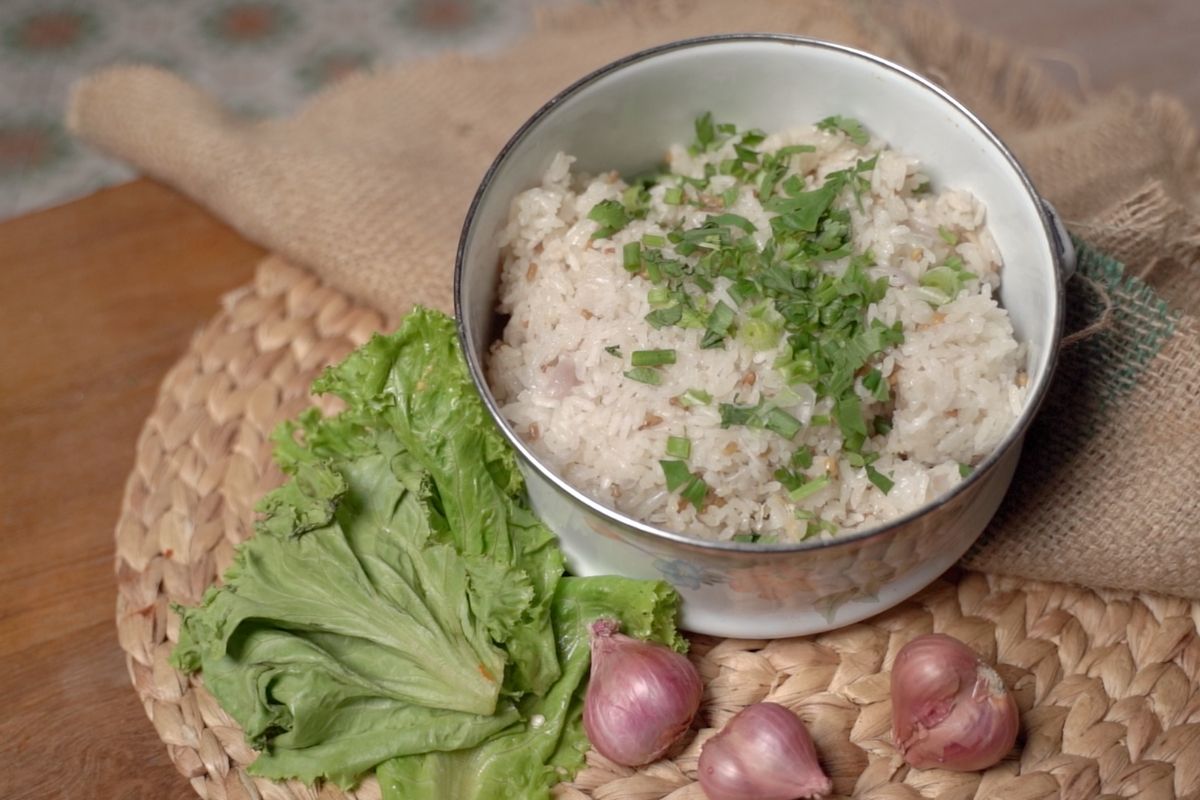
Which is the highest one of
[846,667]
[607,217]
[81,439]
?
[607,217]

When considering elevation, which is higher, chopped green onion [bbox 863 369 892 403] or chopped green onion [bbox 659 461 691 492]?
chopped green onion [bbox 863 369 892 403]

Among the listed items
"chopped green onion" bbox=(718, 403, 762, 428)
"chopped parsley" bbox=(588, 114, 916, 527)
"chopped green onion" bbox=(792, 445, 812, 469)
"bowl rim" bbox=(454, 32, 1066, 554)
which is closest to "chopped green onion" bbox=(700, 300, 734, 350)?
"chopped parsley" bbox=(588, 114, 916, 527)

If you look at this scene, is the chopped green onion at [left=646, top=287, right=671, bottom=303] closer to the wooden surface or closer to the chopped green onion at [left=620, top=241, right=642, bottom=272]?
the chopped green onion at [left=620, top=241, right=642, bottom=272]

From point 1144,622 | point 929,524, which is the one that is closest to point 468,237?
point 929,524

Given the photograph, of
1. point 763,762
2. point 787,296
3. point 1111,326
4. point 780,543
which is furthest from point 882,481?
point 1111,326

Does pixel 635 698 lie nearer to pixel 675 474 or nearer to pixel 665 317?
pixel 675 474

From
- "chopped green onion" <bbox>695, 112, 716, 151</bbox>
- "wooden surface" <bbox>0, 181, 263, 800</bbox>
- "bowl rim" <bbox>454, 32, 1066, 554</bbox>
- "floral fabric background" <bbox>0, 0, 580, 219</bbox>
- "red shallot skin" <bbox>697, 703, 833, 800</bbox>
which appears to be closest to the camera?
"bowl rim" <bbox>454, 32, 1066, 554</bbox>
